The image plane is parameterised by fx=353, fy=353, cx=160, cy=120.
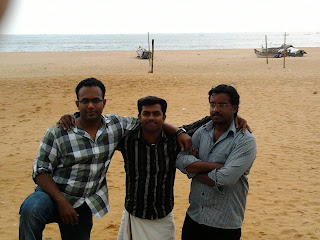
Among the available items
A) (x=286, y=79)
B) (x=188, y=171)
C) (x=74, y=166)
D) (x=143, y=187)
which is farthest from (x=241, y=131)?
(x=286, y=79)

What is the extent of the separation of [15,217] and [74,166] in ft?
8.92

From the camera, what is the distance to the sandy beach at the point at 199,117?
15.5 feet

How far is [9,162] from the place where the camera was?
7.03m

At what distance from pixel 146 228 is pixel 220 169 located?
804 mm

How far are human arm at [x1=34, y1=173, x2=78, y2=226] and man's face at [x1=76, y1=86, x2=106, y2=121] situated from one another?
1.72ft

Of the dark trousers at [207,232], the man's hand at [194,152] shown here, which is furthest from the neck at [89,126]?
the dark trousers at [207,232]

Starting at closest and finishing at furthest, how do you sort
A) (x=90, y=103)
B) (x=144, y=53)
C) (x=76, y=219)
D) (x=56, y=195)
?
(x=56, y=195) → (x=76, y=219) → (x=90, y=103) → (x=144, y=53)

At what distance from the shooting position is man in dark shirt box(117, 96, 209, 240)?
2.76m

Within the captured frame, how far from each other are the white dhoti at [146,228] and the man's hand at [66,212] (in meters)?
0.52

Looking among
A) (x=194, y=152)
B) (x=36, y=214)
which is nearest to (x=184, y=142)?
(x=194, y=152)

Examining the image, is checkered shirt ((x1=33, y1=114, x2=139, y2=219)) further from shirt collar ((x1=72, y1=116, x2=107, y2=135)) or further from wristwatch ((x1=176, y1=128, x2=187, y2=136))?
wristwatch ((x1=176, y1=128, x2=187, y2=136))

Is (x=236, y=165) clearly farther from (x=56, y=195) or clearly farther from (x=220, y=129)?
(x=56, y=195)

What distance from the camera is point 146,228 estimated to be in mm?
2824

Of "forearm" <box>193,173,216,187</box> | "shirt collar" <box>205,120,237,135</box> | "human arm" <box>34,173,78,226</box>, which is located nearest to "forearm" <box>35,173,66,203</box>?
"human arm" <box>34,173,78,226</box>
